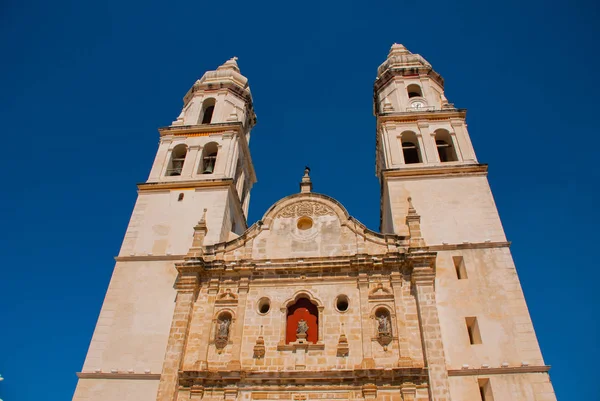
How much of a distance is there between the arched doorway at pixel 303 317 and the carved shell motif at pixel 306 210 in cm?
375

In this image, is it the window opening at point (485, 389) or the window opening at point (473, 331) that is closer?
the window opening at point (485, 389)

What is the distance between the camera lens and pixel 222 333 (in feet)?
55.3

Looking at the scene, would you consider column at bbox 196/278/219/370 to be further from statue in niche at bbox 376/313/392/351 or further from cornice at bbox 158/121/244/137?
cornice at bbox 158/121/244/137

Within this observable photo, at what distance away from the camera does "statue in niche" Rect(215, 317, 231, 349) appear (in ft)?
54.7

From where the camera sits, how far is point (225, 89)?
28.4m

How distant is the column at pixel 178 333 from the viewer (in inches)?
617

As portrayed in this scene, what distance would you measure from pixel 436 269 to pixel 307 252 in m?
4.81

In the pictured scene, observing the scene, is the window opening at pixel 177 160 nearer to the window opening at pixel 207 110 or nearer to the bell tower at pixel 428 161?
the window opening at pixel 207 110

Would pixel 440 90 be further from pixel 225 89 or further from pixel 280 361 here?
pixel 280 361

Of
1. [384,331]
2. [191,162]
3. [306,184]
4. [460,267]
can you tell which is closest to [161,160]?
[191,162]

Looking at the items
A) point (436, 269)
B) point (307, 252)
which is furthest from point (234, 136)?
point (436, 269)

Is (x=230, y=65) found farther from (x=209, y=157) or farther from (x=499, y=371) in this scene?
(x=499, y=371)

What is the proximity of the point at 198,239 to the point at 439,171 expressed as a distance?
10.8 metres

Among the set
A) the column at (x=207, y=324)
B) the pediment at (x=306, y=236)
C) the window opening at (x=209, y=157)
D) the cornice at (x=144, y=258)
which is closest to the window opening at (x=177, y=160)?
the window opening at (x=209, y=157)
